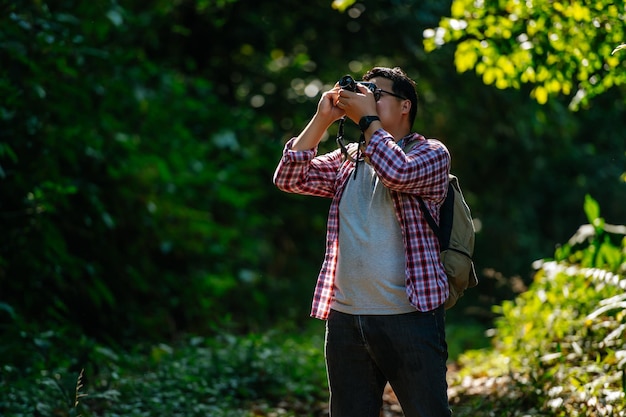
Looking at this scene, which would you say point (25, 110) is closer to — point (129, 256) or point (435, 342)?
point (129, 256)

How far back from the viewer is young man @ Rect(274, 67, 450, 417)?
10.4 feet

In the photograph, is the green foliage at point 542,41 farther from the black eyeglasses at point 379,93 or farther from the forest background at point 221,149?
the black eyeglasses at point 379,93

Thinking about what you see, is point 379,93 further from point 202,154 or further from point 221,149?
point 221,149

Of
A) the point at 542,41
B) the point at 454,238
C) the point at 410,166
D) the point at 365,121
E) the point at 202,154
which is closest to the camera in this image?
the point at 410,166

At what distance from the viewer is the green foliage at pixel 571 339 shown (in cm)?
494

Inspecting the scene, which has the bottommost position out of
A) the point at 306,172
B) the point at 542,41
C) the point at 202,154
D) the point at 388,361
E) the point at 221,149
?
the point at 388,361

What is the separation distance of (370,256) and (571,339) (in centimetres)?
320

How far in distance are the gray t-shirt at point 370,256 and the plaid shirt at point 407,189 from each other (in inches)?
1.9

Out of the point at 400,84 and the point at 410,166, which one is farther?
the point at 400,84

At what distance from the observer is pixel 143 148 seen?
9047mm

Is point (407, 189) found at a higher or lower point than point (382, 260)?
higher

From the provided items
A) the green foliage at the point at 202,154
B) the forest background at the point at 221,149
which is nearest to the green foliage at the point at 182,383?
the forest background at the point at 221,149

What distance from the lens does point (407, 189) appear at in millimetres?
3164

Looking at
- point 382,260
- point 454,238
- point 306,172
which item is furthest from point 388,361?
point 306,172
